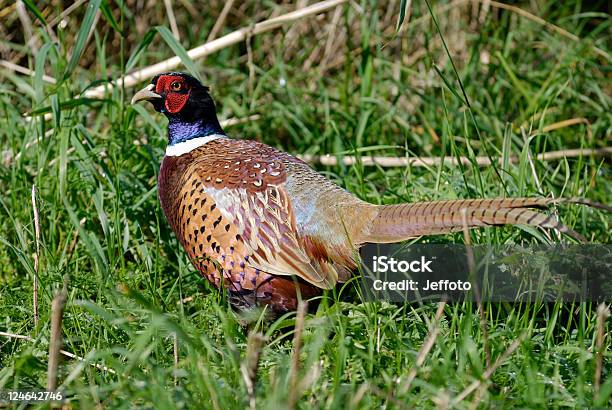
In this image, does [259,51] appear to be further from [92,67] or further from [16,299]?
[16,299]

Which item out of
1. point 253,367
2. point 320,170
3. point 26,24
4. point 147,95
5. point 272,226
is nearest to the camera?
point 253,367

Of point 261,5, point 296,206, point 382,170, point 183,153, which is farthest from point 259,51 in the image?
point 296,206

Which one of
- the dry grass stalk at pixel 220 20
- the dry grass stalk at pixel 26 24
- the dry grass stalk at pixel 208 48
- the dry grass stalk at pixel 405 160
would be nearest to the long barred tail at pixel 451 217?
the dry grass stalk at pixel 405 160

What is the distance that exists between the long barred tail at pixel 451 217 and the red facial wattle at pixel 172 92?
104cm

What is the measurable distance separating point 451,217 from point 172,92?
4.54 feet

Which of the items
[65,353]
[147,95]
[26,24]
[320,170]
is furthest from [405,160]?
[26,24]

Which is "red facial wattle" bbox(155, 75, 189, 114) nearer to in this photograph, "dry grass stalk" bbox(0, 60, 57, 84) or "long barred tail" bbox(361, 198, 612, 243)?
"long barred tail" bbox(361, 198, 612, 243)

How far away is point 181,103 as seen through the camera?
131 inches

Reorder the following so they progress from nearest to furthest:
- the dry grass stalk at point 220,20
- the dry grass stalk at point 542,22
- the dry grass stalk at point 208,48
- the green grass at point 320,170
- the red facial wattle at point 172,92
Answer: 1. the green grass at point 320,170
2. the red facial wattle at point 172,92
3. the dry grass stalk at point 208,48
4. the dry grass stalk at point 542,22
5. the dry grass stalk at point 220,20

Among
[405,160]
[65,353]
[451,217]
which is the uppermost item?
[451,217]

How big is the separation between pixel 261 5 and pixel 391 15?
832mm

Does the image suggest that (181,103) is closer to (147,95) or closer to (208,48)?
(147,95)

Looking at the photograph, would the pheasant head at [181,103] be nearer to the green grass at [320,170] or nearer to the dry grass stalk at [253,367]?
the green grass at [320,170]

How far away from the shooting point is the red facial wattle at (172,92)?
129 inches
